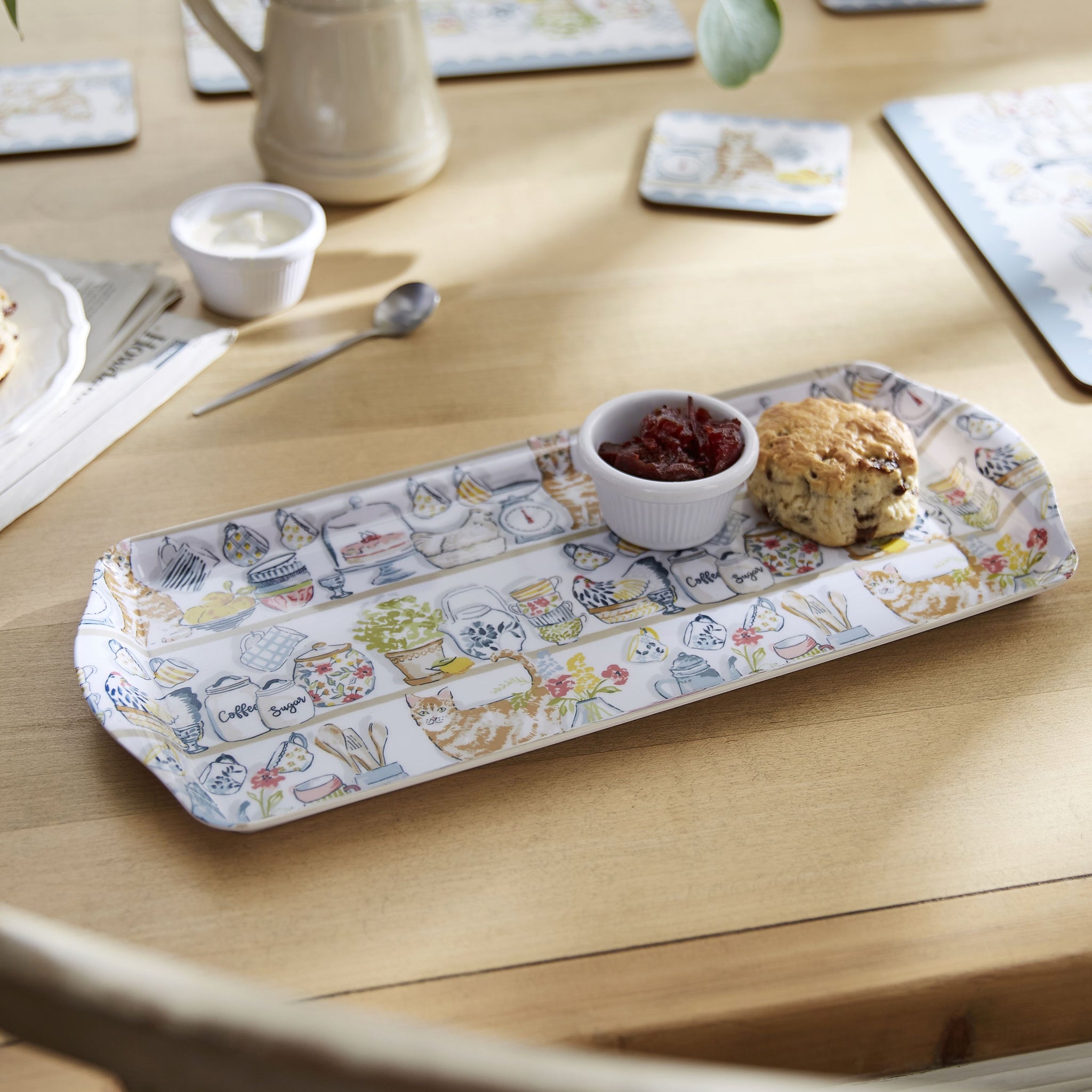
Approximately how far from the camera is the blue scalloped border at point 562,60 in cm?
146

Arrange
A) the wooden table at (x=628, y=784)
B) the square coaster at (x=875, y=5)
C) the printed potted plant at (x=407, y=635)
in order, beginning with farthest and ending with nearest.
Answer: the square coaster at (x=875, y=5)
the printed potted plant at (x=407, y=635)
the wooden table at (x=628, y=784)

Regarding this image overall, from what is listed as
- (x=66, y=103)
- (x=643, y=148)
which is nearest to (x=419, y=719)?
(x=643, y=148)

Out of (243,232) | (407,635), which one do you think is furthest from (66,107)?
Answer: (407,635)

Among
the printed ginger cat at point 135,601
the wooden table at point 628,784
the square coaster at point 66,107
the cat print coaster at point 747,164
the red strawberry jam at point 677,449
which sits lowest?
the wooden table at point 628,784

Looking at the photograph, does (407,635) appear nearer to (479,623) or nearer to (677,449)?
(479,623)

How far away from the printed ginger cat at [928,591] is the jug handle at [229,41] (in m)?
0.84

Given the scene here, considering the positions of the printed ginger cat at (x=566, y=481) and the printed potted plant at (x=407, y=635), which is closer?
the printed potted plant at (x=407, y=635)

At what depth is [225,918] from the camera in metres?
0.59

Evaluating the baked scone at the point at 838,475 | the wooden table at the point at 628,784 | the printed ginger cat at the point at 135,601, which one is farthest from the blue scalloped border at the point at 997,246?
the printed ginger cat at the point at 135,601

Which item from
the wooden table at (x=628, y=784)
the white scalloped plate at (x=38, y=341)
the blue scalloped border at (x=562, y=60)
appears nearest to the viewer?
the wooden table at (x=628, y=784)

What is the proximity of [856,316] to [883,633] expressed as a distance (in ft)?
1.54

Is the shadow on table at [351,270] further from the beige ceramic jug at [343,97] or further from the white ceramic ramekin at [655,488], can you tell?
the white ceramic ramekin at [655,488]

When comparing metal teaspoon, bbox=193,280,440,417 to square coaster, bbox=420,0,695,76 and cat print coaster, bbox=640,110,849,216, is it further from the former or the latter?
square coaster, bbox=420,0,695,76

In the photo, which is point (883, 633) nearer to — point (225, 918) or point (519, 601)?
point (519, 601)
